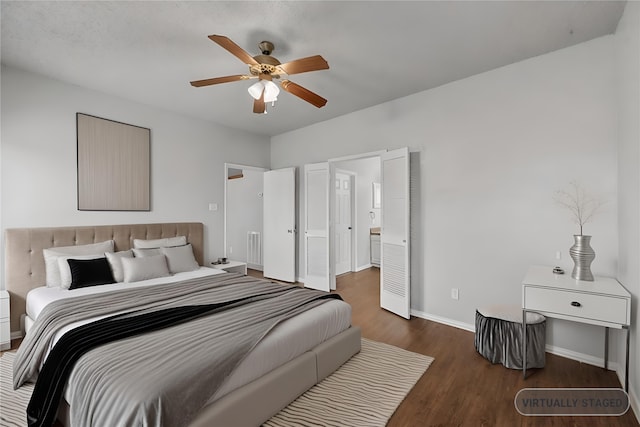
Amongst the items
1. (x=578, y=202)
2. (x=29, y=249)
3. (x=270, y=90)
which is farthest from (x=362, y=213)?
(x=29, y=249)

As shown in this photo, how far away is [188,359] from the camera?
154 cm

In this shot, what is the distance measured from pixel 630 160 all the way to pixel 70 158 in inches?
200

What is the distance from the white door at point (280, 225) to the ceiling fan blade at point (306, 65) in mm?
2848

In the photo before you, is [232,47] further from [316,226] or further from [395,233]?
[316,226]

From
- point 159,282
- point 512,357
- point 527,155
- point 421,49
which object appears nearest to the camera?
A: point 512,357

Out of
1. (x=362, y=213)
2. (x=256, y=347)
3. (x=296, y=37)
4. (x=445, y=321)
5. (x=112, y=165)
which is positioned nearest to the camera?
(x=256, y=347)

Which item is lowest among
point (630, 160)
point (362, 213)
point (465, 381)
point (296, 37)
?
point (465, 381)

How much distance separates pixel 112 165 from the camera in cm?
360

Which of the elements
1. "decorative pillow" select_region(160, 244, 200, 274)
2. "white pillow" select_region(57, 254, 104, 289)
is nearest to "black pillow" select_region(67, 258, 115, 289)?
"white pillow" select_region(57, 254, 104, 289)

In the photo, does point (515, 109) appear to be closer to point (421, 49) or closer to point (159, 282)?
point (421, 49)

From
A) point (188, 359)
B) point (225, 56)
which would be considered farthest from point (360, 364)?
point (225, 56)

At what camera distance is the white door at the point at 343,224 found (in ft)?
19.3

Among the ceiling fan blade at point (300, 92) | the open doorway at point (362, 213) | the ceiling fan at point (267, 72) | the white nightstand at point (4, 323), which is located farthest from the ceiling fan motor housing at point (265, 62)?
the open doorway at point (362, 213)

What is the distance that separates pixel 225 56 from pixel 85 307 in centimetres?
239
